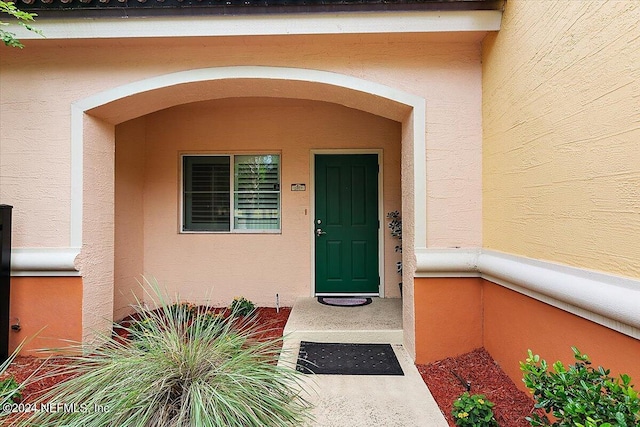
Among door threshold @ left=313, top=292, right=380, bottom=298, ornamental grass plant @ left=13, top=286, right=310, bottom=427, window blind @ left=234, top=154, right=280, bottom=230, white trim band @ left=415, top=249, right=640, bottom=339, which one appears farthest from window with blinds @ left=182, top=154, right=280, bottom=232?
ornamental grass plant @ left=13, top=286, right=310, bottom=427

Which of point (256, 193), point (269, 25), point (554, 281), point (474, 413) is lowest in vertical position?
point (474, 413)

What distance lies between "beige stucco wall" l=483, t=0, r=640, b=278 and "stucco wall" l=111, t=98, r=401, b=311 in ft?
7.03

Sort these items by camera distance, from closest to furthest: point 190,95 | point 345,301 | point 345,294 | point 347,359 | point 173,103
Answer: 1. point 347,359
2. point 190,95
3. point 173,103
4. point 345,301
5. point 345,294

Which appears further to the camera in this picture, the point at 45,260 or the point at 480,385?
the point at 45,260

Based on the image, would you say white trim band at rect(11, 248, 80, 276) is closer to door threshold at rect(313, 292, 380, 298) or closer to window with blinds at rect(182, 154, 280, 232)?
window with blinds at rect(182, 154, 280, 232)

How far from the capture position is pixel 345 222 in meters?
5.08

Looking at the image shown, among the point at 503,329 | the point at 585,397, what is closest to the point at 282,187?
the point at 503,329

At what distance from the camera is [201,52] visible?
129 inches

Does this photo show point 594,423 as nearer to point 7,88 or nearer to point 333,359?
point 333,359

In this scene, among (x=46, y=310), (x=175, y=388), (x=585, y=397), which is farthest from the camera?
(x=46, y=310)

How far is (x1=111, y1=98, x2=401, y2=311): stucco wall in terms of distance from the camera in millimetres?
5020

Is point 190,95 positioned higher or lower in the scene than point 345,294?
higher

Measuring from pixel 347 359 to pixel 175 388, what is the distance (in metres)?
1.73

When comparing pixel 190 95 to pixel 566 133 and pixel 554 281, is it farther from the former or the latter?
pixel 554 281
